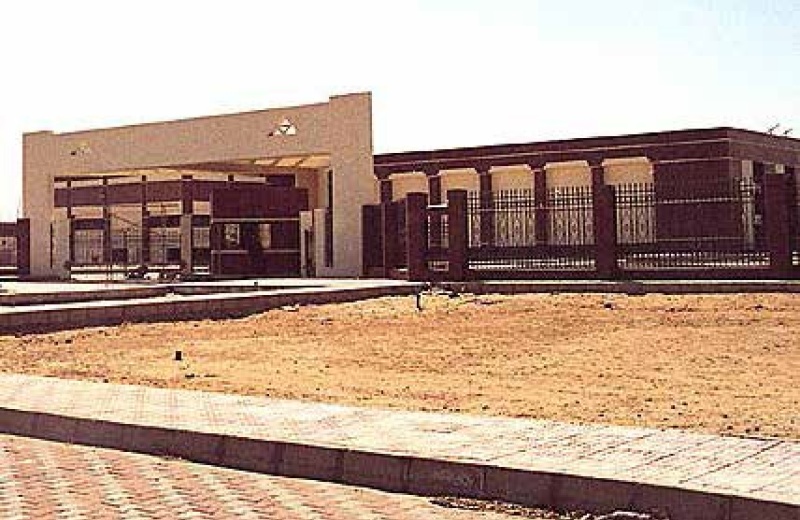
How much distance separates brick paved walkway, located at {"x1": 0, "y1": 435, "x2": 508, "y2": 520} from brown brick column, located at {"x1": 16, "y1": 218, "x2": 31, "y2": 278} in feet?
125

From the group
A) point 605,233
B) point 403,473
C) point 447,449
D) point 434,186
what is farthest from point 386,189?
point 403,473

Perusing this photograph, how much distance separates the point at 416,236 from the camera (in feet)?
98.7

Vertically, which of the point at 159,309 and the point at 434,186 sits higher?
the point at 434,186

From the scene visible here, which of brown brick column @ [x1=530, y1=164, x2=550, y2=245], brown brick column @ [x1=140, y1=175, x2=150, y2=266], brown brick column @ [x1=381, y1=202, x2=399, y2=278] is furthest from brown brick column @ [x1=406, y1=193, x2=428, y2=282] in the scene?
brown brick column @ [x1=140, y1=175, x2=150, y2=266]

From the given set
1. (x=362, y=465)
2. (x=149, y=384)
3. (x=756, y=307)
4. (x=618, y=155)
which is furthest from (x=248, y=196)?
(x=362, y=465)

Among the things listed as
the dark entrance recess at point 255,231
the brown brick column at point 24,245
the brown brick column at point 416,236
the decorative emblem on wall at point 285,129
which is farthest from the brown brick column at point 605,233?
the brown brick column at point 24,245

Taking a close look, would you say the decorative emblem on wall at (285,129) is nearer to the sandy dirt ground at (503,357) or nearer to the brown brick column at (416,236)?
the brown brick column at (416,236)

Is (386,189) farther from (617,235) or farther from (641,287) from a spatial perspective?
(641,287)

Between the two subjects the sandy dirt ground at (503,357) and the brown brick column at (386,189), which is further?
the brown brick column at (386,189)

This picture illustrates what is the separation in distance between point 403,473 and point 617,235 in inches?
859

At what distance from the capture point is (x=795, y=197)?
83.4ft

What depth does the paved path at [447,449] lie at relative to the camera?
20.4ft

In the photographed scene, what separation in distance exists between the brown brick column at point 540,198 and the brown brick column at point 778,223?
1375 centimetres

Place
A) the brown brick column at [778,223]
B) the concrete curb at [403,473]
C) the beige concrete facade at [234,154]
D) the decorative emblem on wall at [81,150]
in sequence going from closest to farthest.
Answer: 1. the concrete curb at [403,473]
2. the brown brick column at [778,223]
3. the beige concrete facade at [234,154]
4. the decorative emblem on wall at [81,150]
